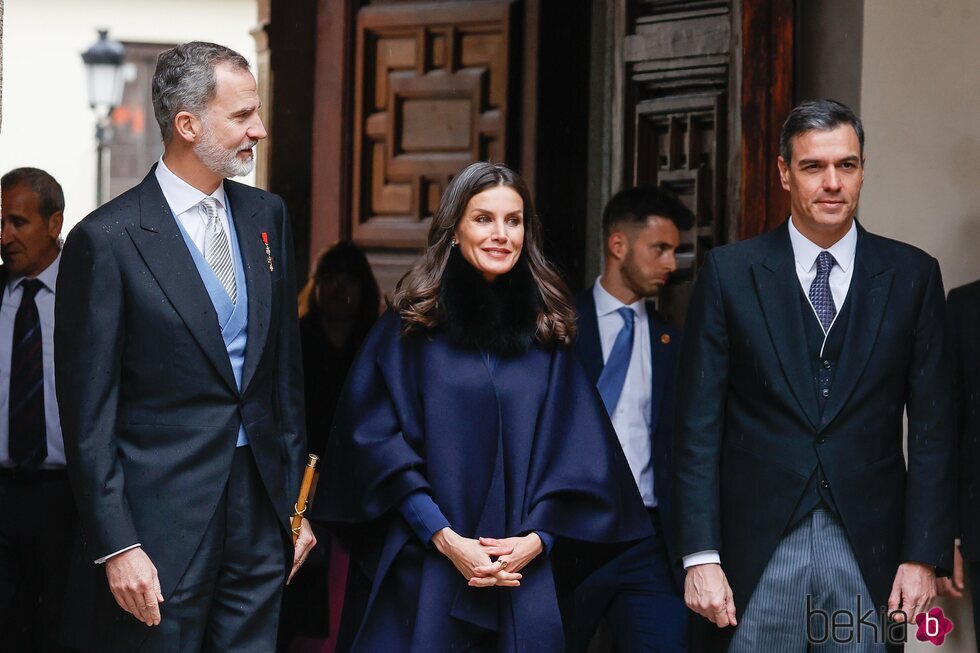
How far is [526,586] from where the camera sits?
13.5 ft

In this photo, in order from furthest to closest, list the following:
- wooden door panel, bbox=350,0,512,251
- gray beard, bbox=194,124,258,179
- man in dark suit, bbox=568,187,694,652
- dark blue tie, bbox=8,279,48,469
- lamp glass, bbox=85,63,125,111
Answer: lamp glass, bbox=85,63,125,111, wooden door panel, bbox=350,0,512,251, man in dark suit, bbox=568,187,694,652, dark blue tie, bbox=8,279,48,469, gray beard, bbox=194,124,258,179

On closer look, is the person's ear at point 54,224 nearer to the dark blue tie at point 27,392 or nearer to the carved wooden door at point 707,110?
the dark blue tie at point 27,392

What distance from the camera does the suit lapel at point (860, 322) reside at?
399cm

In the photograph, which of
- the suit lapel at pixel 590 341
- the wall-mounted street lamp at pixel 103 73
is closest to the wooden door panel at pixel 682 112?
the suit lapel at pixel 590 341

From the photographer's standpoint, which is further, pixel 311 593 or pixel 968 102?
pixel 968 102

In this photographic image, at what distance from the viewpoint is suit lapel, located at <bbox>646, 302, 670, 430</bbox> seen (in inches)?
210

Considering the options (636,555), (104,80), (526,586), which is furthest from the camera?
(104,80)

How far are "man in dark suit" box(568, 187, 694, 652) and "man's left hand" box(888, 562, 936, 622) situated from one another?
1.30 metres

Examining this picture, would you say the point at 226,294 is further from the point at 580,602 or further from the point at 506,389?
the point at 580,602

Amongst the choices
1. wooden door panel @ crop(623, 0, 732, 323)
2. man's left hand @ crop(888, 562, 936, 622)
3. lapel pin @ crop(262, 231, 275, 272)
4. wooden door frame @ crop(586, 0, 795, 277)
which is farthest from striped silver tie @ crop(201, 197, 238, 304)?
wooden door panel @ crop(623, 0, 732, 323)

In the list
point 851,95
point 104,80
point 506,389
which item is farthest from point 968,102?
point 104,80

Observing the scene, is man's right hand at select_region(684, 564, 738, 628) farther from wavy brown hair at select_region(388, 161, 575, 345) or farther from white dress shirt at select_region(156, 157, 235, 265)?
white dress shirt at select_region(156, 157, 235, 265)

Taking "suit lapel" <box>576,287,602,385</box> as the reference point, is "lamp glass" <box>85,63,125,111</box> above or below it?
above

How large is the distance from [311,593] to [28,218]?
1.63 metres
